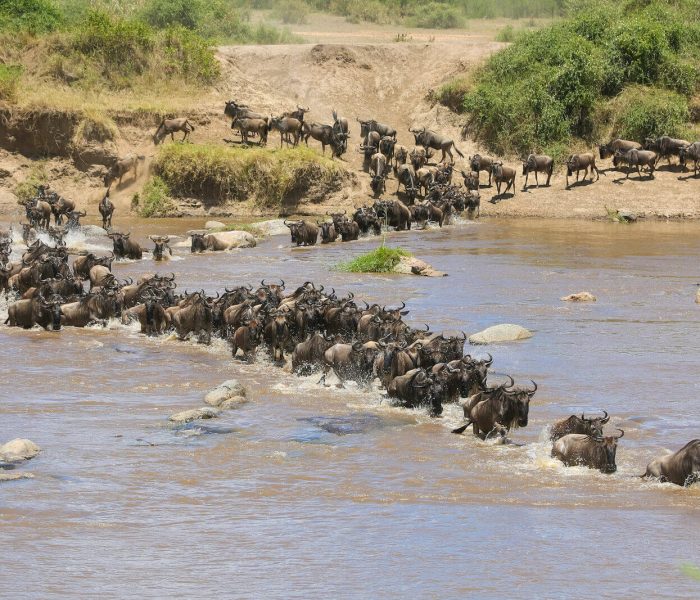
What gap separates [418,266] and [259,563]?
1483 centimetres

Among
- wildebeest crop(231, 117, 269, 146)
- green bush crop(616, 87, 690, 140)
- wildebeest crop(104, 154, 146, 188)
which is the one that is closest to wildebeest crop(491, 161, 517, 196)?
green bush crop(616, 87, 690, 140)

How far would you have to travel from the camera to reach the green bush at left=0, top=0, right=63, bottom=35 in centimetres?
4025

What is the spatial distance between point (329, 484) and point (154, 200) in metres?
24.1

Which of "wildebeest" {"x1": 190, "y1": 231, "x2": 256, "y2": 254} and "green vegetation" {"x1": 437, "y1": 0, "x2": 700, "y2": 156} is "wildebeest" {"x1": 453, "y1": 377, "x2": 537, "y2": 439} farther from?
"green vegetation" {"x1": 437, "y1": 0, "x2": 700, "y2": 156}

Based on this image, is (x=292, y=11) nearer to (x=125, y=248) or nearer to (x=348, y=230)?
(x=348, y=230)

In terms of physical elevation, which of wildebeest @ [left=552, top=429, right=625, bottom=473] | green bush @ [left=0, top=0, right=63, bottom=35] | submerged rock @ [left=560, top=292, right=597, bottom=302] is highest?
green bush @ [left=0, top=0, right=63, bottom=35]

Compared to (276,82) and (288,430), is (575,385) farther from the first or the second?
(276,82)

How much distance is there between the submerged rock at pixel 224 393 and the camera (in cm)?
1338

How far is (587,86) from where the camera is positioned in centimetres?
3872

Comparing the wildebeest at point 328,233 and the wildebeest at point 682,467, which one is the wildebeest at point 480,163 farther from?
the wildebeest at point 682,467

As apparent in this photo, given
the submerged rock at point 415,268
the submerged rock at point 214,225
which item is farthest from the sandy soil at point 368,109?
the submerged rock at point 415,268

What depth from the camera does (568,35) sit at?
133ft

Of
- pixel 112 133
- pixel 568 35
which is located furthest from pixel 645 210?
pixel 112 133

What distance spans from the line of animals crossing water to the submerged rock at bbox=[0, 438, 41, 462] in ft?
13.0
